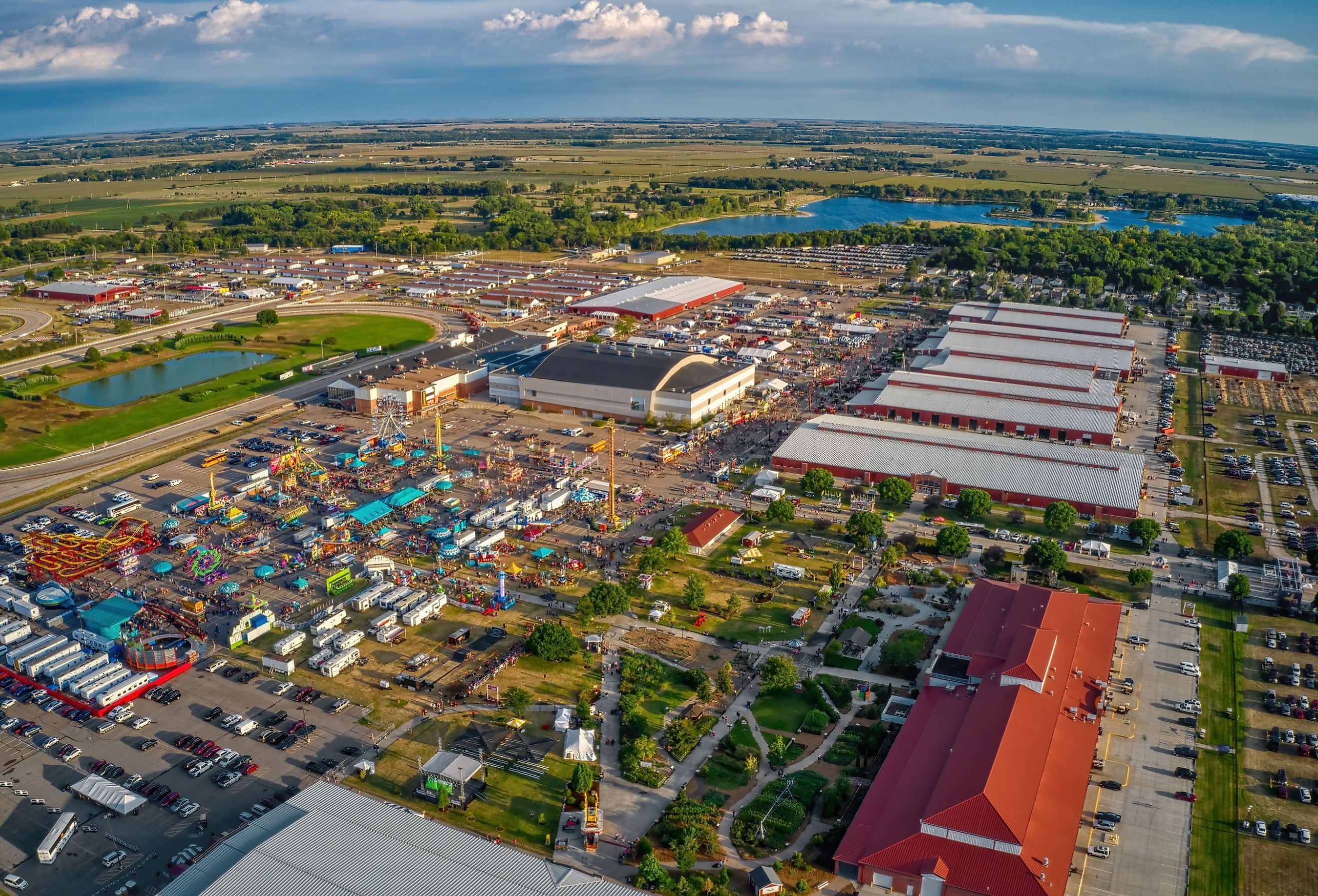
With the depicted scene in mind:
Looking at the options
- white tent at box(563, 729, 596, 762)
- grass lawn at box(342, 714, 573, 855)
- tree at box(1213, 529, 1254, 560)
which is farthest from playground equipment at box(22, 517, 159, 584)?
tree at box(1213, 529, 1254, 560)

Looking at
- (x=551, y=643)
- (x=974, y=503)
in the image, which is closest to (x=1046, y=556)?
(x=974, y=503)

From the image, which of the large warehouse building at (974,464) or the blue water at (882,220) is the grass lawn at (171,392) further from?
the blue water at (882,220)


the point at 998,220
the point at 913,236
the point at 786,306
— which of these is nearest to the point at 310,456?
the point at 786,306

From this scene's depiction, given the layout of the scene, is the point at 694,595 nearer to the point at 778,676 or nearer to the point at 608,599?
the point at 608,599

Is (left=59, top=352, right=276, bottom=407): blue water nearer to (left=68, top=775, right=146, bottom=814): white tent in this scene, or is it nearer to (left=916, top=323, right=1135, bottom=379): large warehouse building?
(left=68, top=775, right=146, bottom=814): white tent

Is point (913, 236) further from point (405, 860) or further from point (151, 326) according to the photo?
point (405, 860)

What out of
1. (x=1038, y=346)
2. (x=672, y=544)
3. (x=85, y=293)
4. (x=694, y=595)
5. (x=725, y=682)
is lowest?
(x=725, y=682)

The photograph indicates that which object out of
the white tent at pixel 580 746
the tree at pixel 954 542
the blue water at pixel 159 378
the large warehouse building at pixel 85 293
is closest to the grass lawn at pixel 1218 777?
the tree at pixel 954 542
